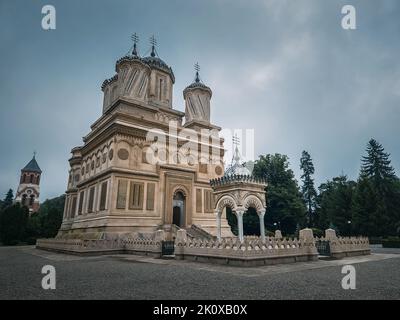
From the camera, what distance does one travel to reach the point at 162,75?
113 feet

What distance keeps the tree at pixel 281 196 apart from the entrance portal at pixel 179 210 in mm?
16826

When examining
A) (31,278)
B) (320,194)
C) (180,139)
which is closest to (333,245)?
(31,278)

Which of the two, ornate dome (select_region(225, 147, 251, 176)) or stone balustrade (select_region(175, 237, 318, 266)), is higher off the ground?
ornate dome (select_region(225, 147, 251, 176))

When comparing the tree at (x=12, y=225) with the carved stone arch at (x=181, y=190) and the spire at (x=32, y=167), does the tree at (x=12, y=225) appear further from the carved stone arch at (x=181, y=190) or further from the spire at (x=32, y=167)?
the spire at (x=32, y=167)

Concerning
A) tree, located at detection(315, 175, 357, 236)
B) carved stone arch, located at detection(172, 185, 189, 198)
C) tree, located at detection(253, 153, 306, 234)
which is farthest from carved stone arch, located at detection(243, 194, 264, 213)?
tree, located at detection(315, 175, 357, 236)

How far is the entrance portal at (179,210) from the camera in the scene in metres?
26.9

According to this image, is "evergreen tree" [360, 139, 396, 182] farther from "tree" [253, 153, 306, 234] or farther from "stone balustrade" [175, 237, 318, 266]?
"stone balustrade" [175, 237, 318, 266]

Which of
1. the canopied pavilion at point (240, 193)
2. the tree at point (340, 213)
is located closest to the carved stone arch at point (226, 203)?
the canopied pavilion at point (240, 193)

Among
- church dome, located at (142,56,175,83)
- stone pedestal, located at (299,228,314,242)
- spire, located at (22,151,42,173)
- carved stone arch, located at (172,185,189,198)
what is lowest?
stone pedestal, located at (299,228,314,242)

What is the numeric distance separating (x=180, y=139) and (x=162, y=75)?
1117 cm

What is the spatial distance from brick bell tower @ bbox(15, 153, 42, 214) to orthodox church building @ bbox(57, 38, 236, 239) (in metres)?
42.9

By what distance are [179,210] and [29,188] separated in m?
59.4

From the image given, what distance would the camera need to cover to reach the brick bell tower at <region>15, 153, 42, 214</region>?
67188mm

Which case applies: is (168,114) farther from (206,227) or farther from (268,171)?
(268,171)
